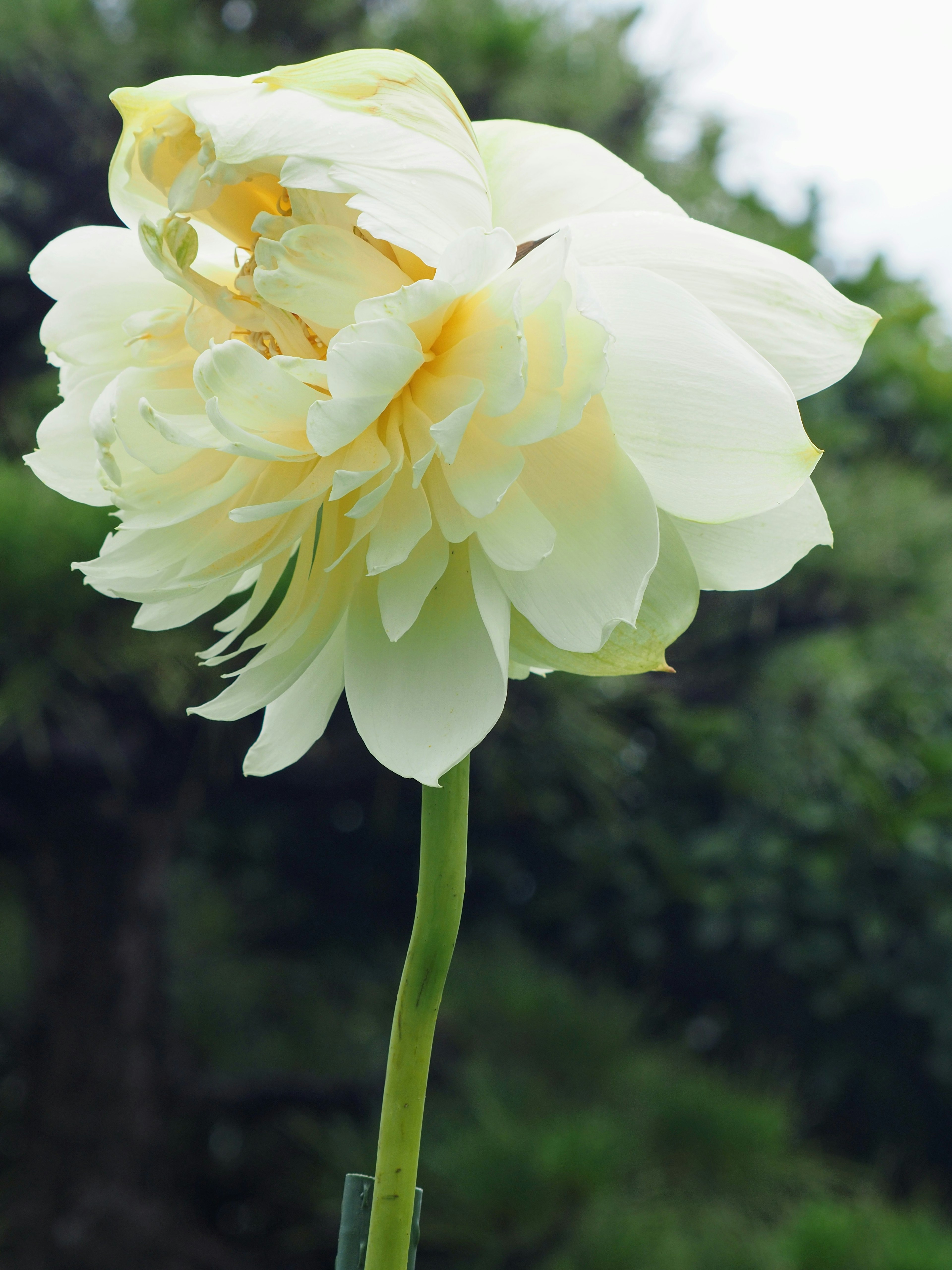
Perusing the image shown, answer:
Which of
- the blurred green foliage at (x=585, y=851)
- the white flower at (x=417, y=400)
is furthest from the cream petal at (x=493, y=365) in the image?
the blurred green foliage at (x=585, y=851)

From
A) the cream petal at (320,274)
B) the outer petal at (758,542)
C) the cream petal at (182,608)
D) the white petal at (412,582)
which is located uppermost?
the cream petal at (320,274)

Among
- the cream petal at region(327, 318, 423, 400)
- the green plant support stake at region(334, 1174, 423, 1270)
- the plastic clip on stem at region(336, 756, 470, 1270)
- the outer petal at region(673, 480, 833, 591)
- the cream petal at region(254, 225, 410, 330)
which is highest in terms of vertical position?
the cream petal at region(254, 225, 410, 330)

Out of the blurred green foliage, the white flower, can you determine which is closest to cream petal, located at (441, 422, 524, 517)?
the white flower

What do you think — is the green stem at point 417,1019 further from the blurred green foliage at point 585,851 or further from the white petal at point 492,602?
the blurred green foliage at point 585,851

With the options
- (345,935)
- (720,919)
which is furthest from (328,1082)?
(720,919)

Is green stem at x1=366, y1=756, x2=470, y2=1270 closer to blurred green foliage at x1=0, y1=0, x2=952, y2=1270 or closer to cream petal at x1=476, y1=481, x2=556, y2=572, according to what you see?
cream petal at x1=476, y1=481, x2=556, y2=572

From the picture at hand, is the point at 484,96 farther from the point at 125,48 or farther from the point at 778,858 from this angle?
the point at 778,858

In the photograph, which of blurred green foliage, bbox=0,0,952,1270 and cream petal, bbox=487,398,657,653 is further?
blurred green foliage, bbox=0,0,952,1270
